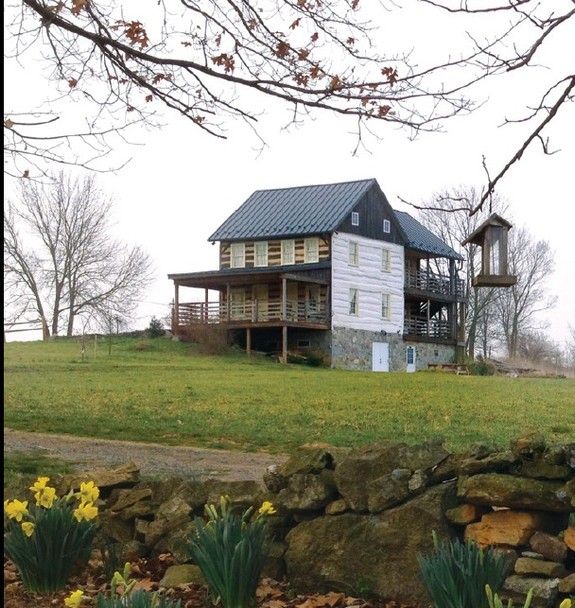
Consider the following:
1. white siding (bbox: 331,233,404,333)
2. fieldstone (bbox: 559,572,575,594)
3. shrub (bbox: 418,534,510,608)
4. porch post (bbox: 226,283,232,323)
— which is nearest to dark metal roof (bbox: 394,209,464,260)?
white siding (bbox: 331,233,404,333)

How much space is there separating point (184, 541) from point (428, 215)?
2204 millimetres

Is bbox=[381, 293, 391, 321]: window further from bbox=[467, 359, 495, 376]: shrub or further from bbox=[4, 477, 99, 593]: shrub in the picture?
bbox=[4, 477, 99, 593]: shrub

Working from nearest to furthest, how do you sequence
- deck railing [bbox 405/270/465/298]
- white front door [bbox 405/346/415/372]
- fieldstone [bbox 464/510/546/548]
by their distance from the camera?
fieldstone [bbox 464/510/546/548] → deck railing [bbox 405/270/465/298] → white front door [bbox 405/346/415/372]

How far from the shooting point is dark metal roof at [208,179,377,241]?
5.87 metres

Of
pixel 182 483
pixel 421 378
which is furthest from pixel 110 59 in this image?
pixel 421 378

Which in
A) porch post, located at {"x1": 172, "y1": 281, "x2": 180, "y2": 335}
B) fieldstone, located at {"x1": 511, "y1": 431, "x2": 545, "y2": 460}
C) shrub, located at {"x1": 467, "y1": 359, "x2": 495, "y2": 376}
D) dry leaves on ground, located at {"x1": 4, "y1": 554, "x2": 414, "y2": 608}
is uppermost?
porch post, located at {"x1": 172, "y1": 281, "x2": 180, "y2": 335}

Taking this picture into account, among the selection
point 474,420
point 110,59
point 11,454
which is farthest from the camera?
point 474,420

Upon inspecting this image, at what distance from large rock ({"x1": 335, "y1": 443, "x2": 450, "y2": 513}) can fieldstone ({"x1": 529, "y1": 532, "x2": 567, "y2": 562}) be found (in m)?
0.59

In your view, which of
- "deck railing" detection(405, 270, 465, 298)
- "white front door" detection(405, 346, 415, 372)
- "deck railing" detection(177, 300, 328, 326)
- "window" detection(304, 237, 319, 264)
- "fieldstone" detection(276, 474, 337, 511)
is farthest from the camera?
"white front door" detection(405, 346, 415, 372)

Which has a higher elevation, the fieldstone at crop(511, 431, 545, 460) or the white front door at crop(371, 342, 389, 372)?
the white front door at crop(371, 342, 389, 372)

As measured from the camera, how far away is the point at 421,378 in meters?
7.90

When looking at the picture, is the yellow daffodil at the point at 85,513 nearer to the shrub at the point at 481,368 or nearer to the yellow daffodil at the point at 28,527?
the yellow daffodil at the point at 28,527

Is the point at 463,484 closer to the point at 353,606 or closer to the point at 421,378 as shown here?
the point at 353,606

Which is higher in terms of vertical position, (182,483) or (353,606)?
(182,483)
